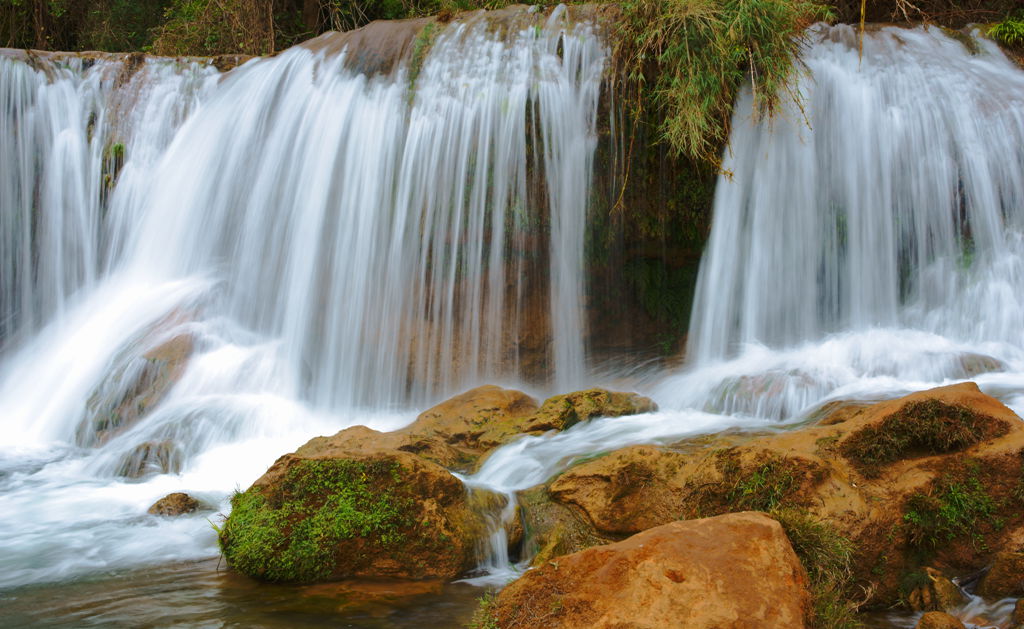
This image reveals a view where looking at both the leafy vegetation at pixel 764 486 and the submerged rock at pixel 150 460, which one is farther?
the submerged rock at pixel 150 460

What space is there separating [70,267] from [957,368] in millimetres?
9198

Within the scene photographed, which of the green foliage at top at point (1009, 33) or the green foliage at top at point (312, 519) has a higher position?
the green foliage at top at point (1009, 33)

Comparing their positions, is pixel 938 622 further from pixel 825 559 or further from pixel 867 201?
pixel 867 201

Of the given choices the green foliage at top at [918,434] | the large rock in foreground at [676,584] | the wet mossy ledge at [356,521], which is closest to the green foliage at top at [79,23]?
the wet mossy ledge at [356,521]

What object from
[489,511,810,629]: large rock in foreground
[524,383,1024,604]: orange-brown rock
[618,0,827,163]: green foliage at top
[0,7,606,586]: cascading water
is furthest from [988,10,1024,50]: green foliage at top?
[489,511,810,629]: large rock in foreground

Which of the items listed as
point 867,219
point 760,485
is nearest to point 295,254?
point 867,219

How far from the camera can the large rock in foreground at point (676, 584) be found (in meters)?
2.76

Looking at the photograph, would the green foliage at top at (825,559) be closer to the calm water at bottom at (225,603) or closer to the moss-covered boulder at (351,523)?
the calm water at bottom at (225,603)

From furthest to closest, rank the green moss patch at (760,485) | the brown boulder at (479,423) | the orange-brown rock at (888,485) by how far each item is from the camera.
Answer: the brown boulder at (479,423)
the green moss patch at (760,485)
the orange-brown rock at (888,485)

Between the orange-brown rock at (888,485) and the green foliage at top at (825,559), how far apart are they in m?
0.18

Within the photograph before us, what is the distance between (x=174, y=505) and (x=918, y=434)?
14.5ft

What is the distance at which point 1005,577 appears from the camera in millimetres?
3574

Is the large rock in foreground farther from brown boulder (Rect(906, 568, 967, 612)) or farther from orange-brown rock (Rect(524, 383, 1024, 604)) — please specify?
brown boulder (Rect(906, 568, 967, 612))

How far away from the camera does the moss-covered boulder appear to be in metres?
4.14
